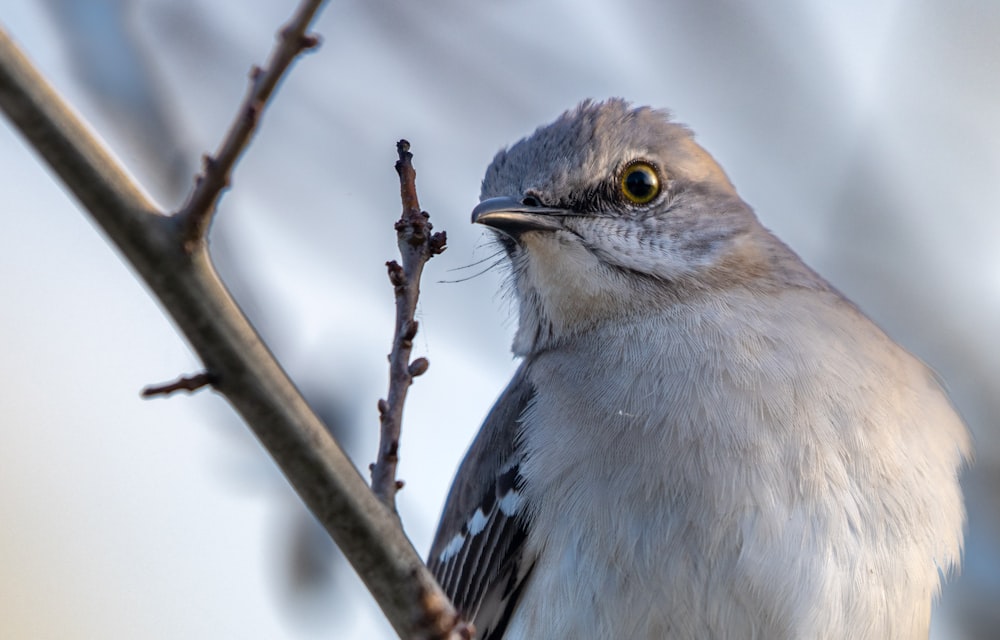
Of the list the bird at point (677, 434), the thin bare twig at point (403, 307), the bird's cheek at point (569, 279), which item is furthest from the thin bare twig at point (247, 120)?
the bird's cheek at point (569, 279)

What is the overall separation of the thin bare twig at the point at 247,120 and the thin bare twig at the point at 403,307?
0.84 metres

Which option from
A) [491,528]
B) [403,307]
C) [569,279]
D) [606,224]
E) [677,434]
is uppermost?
[606,224]

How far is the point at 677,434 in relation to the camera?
473cm

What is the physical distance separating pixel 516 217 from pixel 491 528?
152 centimetres

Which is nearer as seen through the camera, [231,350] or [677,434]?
[231,350]

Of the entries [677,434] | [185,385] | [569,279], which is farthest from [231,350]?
[569,279]

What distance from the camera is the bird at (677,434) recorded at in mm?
4473

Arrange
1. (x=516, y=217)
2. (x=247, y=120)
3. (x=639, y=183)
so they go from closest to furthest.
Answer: (x=247, y=120)
(x=516, y=217)
(x=639, y=183)

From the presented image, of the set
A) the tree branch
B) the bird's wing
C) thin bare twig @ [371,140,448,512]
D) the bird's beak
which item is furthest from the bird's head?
the tree branch

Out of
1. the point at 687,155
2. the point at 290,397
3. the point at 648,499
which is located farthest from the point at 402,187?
the point at 687,155

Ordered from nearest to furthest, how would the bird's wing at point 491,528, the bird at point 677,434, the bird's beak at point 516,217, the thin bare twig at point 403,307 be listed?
the thin bare twig at point 403,307 → the bird at point 677,434 → the bird's wing at point 491,528 → the bird's beak at point 516,217

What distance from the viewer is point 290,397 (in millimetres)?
2611

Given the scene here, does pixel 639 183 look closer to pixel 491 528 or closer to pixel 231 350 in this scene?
pixel 491 528

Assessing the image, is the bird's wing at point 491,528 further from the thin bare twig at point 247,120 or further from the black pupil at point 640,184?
the thin bare twig at point 247,120
